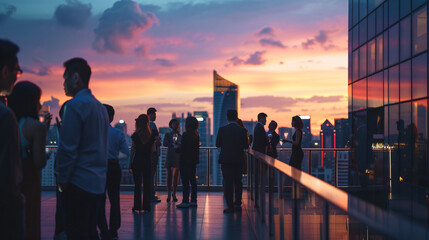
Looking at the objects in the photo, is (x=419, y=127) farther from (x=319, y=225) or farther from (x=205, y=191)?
(x=319, y=225)

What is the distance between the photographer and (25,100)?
3518 mm

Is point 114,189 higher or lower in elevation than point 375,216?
lower

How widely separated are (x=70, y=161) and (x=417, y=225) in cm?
255

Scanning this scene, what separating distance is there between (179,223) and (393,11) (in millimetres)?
18206

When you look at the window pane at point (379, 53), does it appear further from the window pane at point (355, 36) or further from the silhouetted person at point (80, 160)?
→ the silhouetted person at point (80, 160)

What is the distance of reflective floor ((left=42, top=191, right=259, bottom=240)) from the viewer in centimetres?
691

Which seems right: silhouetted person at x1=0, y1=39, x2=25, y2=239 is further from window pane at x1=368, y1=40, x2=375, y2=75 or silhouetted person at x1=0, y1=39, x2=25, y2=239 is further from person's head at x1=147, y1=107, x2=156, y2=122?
window pane at x1=368, y1=40, x2=375, y2=75

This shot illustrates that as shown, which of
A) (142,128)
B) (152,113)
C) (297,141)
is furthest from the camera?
(297,141)

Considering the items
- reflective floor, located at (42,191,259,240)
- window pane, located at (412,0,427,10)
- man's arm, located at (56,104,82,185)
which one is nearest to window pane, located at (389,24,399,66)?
window pane, located at (412,0,427,10)

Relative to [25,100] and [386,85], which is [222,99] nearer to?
[386,85]

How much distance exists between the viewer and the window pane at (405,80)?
20.5 meters

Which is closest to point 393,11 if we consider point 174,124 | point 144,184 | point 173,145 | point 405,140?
point 405,140

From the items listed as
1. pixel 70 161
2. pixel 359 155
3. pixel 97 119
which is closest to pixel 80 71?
pixel 97 119

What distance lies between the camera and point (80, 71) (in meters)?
3.64
